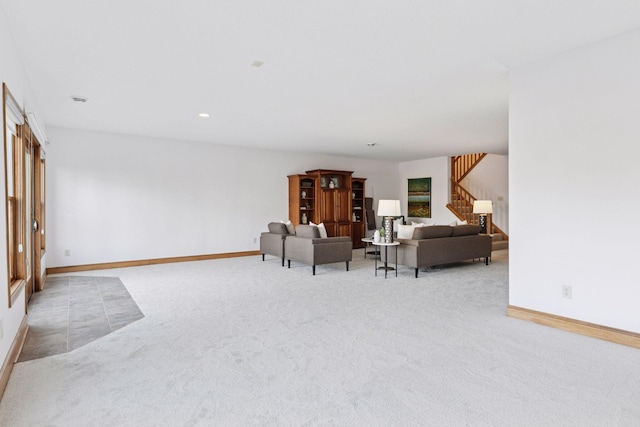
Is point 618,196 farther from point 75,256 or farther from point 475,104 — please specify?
point 75,256

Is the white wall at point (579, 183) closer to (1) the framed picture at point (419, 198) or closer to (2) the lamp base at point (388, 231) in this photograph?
(2) the lamp base at point (388, 231)

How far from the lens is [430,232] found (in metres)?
6.23

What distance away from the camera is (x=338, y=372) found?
2.53 meters

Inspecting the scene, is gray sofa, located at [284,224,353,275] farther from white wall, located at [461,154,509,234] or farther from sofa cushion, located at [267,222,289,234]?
white wall, located at [461,154,509,234]

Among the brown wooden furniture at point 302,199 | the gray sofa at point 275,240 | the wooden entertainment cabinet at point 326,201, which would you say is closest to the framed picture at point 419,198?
the wooden entertainment cabinet at point 326,201

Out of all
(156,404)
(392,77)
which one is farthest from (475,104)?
(156,404)

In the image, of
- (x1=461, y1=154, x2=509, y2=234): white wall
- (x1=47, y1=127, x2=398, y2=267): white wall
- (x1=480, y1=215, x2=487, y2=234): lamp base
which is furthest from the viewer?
(x1=461, y1=154, x2=509, y2=234): white wall

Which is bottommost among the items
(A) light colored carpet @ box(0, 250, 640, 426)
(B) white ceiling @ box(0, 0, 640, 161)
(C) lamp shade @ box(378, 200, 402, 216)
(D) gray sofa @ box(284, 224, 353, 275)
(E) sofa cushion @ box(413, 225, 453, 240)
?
(A) light colored carpet @ box(0, 250, 640, 426)

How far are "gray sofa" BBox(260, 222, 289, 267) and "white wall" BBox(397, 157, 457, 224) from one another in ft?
15.5

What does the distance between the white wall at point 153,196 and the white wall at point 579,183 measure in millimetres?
5972

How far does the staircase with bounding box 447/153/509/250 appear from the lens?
10.1m

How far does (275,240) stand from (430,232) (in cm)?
284

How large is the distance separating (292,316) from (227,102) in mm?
2853

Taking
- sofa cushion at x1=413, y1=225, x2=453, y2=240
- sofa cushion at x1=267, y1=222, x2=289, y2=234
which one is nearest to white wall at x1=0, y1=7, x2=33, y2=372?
sofa cushion at x1=267, y1=222, x2=289, y2=234
